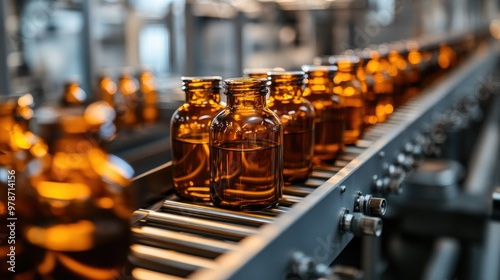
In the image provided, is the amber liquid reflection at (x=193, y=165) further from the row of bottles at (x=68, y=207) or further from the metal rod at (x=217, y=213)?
the row of bottles at (x=68, y=207)

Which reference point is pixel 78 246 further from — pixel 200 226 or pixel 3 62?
pixel 3 62

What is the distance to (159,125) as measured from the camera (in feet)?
5.29

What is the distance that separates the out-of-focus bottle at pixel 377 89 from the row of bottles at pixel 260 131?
0.15 m

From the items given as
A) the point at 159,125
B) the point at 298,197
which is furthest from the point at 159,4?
the point at 298,197

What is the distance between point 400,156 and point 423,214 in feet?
4.77

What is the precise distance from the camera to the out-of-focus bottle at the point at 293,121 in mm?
772

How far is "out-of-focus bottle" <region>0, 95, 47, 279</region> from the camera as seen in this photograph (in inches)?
20.1

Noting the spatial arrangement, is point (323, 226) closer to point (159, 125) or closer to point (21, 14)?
point (159, 125)

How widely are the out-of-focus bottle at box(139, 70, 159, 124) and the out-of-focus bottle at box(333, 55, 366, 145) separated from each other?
0.72 metres

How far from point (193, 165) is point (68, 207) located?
0.25m

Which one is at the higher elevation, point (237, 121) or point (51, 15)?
point (51, 15)

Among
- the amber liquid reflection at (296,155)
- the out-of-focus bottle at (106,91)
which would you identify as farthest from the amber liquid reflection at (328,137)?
the out-of-focus bottle at (106,91)

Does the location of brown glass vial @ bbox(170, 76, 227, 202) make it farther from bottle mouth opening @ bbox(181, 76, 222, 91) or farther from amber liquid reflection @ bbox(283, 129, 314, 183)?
amber liquid reflection @ bbox(283, 129, 314, 183)

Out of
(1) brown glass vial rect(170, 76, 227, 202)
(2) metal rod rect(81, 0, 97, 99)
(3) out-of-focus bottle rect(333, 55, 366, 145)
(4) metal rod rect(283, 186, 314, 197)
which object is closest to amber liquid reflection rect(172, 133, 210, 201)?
(1) brown glass vial rect(170, 76, 227, 202)
